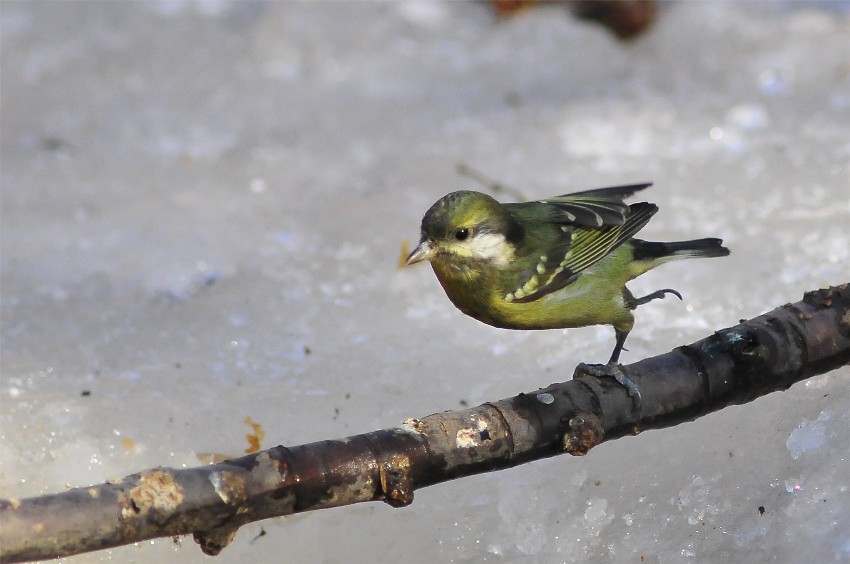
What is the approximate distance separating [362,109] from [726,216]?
2583 millimetres

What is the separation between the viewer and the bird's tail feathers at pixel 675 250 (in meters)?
3.97

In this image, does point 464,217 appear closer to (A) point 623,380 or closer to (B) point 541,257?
(B) point 541,257

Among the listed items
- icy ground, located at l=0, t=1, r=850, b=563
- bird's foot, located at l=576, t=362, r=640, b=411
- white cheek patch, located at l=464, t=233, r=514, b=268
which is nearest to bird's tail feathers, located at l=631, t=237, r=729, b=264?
icy ground, located at l=0, t=1, r=850, b=563

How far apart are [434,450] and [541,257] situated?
1098 millimetres

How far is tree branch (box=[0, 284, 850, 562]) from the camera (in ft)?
8.21

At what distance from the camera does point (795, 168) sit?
17.9 feet

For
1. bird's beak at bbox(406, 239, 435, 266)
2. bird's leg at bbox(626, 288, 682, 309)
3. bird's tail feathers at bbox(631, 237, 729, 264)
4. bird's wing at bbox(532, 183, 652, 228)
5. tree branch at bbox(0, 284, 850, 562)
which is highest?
bird's wing at bbox(532, 183, 652, 228)

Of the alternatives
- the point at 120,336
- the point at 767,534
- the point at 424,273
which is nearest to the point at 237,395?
the point at 120,336

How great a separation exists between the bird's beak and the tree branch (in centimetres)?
70

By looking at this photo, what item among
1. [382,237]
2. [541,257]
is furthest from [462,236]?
[382,237]

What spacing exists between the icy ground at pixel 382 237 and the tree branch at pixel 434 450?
36cm

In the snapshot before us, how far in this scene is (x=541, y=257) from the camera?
377 centimetres

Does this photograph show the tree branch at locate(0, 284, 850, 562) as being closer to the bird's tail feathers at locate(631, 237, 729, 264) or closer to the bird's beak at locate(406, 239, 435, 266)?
the bird's tail feathers at locate(631, 237, 729, 264)

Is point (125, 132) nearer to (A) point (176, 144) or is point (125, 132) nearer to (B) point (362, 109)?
(A) point (176, 144)
